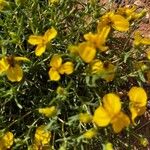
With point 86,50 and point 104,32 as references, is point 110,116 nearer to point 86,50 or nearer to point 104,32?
point 86,50

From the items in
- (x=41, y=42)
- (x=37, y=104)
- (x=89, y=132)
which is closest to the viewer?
(x=89, y=132)

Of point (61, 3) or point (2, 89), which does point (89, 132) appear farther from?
point (61, 3)

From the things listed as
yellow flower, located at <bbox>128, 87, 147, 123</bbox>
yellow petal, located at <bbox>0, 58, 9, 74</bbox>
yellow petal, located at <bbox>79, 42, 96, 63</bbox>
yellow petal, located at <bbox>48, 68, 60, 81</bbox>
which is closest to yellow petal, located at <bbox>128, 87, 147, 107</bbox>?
yellow flower, located at <bbox>128, 87, 147, 123</bbox>

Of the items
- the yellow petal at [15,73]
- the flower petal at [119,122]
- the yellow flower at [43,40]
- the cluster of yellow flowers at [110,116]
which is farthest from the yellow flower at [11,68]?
the flower petal at [119,122]

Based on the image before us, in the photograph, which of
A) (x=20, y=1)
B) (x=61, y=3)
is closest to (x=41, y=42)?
(x=20, y=1)

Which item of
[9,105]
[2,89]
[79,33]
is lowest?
[9,105]

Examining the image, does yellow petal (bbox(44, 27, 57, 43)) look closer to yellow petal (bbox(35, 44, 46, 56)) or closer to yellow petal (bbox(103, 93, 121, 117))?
Answer: yellow petal (bbox(35, 44, 46, 56))
